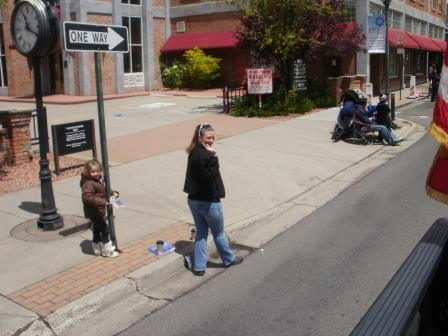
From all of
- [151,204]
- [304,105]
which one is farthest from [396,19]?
[151,204]

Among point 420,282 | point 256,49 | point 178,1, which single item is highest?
point 178,1

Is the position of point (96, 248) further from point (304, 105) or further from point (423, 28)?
point (423, 28)

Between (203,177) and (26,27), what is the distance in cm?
316

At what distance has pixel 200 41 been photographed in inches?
1199

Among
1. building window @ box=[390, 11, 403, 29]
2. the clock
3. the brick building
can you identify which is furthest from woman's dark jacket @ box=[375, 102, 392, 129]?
building window @ box=[390, 11, 403, 29]

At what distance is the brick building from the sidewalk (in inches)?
471

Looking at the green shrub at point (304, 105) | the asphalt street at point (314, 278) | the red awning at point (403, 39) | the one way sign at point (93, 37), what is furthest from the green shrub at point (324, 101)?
the one way sign at point (93, 37)

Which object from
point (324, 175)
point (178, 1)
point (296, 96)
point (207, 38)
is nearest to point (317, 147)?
point (324, 175)

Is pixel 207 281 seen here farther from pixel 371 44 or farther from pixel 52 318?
pixel 371 44

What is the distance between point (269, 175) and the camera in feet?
34.2

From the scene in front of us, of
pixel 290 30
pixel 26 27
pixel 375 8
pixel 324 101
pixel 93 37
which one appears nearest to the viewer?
pixel 93 37

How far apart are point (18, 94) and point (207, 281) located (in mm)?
27019

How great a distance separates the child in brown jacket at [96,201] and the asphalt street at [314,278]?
1.32m

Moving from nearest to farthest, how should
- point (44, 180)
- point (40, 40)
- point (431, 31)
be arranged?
point (40, 40) < point (44, 180) < point (431, 31)
